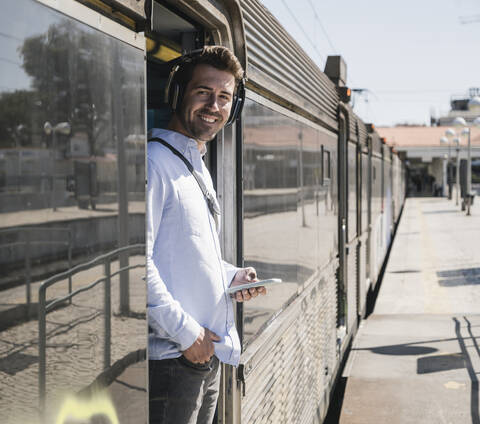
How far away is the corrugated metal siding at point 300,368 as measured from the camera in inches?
118

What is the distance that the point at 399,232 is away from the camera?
21281 mm

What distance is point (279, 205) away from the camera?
3.43m

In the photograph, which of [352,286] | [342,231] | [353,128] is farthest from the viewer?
[353,128]

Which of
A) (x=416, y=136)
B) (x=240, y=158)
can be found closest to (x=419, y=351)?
(x=240, y=158)

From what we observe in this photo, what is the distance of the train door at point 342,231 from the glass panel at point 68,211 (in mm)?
4637

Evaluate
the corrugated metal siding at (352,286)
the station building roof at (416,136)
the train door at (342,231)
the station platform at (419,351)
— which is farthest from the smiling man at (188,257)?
the station building roof at (416,136)

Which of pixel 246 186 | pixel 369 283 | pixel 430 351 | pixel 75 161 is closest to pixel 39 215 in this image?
pixel 75 161

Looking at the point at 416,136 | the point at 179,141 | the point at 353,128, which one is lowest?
the point at 179,141

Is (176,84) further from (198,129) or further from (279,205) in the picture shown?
(279,205)

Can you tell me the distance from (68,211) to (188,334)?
701 millimetres

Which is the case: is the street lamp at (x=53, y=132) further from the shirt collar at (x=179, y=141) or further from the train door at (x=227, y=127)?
the train door at (x=227, y=127)

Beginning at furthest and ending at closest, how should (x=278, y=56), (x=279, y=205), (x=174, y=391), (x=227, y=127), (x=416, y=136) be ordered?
(x=416, y=136)
(x=278, y=56)
(x=279, y=205)
(x=227, y=127)
(x=174, y=391)

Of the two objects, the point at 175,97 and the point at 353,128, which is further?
the point at 353,128

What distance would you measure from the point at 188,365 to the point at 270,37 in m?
1.95
